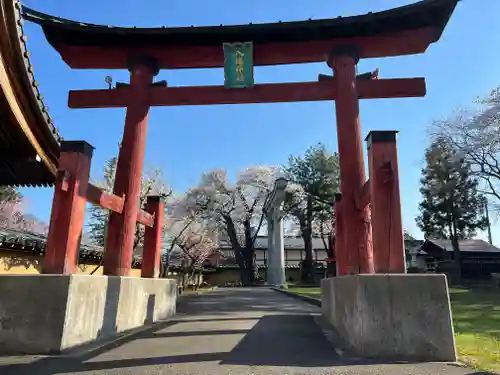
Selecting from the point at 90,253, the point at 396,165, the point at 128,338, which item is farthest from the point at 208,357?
the point at 90,253

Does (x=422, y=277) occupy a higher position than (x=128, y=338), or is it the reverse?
(x=422, y=277)

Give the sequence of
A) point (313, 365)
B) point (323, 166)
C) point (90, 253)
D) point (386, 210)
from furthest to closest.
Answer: point (323, 166) < point (90, 253) < point (386, 210) < point (313, 365)

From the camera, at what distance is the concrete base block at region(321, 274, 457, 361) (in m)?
5.28

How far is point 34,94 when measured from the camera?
6.01 m

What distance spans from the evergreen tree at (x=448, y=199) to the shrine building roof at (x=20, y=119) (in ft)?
90.1

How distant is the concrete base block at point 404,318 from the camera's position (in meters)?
5.28

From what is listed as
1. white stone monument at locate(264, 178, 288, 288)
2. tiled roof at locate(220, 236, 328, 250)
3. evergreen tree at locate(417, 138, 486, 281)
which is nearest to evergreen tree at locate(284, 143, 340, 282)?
white stone monument at locate(264, 178, 288, 288)

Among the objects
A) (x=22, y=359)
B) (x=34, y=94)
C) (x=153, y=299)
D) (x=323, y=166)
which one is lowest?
(x=22, y=359)

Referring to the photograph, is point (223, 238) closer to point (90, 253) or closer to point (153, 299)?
point (90, 253)

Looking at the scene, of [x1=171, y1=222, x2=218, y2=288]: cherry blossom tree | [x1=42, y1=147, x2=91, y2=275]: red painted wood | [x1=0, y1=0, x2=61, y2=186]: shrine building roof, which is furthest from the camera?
[x1=171, y1=222, x2=218, y2=288]: cherry blossom tree

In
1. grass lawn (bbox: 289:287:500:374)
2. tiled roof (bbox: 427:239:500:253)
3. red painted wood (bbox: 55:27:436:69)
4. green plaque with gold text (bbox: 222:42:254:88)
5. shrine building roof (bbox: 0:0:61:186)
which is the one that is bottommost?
grass lawn (bbox: 289:287:500:374)

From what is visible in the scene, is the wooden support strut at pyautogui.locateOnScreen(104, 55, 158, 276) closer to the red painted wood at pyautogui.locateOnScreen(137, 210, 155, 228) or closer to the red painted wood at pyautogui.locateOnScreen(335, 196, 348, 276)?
the red painted wood at pyautogui.locateOnScreen(137, 210, 155, 228)

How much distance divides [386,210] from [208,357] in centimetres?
333

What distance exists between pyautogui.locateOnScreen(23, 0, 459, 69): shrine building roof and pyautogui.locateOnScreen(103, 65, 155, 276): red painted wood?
0.75 metres
